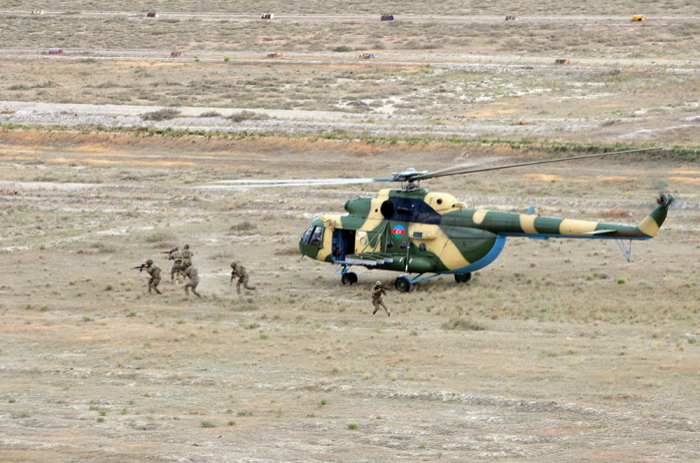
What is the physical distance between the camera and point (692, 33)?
3474 inches

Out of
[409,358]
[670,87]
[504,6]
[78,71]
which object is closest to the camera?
[409,358]

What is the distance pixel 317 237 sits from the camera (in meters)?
29.6

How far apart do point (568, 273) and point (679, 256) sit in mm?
4614

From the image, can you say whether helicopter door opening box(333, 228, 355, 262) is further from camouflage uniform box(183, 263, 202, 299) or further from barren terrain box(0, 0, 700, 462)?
camouflage uniform box(183, 263, 202, 299)

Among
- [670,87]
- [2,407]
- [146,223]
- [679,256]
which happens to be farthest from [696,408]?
[670,87]

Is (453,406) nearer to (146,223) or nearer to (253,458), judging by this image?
(253,458)

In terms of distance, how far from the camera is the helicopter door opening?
29.3m

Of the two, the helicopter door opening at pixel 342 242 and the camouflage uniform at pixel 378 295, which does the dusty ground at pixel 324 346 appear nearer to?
the camouflage uniform at pixel 378 295

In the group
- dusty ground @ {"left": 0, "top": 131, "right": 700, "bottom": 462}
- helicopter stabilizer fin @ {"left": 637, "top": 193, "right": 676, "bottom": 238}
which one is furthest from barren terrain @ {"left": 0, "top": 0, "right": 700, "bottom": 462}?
helicopter stabilizer fin @ {"left": 637, "top": 193, "right": 676, "bottom": 238}

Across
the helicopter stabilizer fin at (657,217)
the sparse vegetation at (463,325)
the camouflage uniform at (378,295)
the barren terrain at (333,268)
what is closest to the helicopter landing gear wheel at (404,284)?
the barren terrain at (333,268)

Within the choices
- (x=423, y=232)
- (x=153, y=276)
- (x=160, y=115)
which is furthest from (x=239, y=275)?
(x=160, y=115)

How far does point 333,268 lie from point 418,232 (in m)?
5.22

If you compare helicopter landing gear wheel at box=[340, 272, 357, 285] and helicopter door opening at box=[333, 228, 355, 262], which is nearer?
helicopter door opening at box=[333, 228, 355, 262]

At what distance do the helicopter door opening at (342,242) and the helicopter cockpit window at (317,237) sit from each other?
1.50 feet
